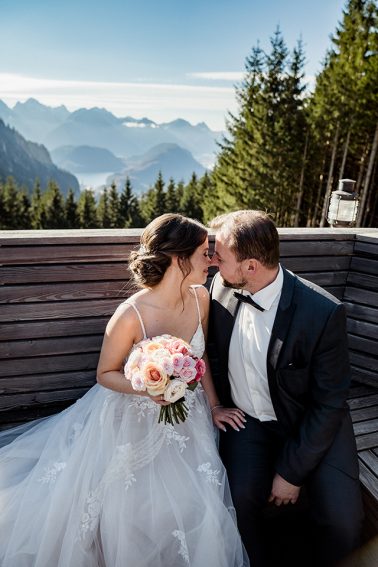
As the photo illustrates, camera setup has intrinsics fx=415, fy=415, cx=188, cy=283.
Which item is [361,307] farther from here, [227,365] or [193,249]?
[193,249]

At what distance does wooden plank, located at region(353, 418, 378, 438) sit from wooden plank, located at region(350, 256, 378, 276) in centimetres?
104

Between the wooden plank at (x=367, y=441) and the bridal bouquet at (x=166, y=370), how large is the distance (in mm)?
1282

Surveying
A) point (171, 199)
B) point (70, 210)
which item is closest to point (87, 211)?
point (70, 210)

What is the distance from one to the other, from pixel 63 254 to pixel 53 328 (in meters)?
0.48

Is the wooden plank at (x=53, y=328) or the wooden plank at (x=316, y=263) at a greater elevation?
the wooden plank at (x=316, y=263)

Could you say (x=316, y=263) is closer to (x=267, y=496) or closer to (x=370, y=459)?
(x=370, y=459)

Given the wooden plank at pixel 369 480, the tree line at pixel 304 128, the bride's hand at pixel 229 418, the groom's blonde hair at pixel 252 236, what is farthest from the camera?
the tree line at pixel 304 128

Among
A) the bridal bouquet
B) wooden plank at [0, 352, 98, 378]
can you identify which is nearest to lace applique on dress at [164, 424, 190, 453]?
the bridal bouquet

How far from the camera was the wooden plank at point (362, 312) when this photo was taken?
120 inches

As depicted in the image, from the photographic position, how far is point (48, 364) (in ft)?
8.61

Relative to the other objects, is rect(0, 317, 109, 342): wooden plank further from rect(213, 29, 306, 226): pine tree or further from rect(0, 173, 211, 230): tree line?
rect(0, 173, 211, 230): tree line

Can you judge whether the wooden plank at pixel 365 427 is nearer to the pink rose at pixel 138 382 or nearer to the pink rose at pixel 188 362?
the pink rose at pixel 188 362

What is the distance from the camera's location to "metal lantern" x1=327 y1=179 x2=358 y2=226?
4.02 metres

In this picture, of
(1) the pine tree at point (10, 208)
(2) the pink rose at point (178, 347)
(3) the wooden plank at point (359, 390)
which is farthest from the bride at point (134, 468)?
(1) the pine tree at point (10, 208)
